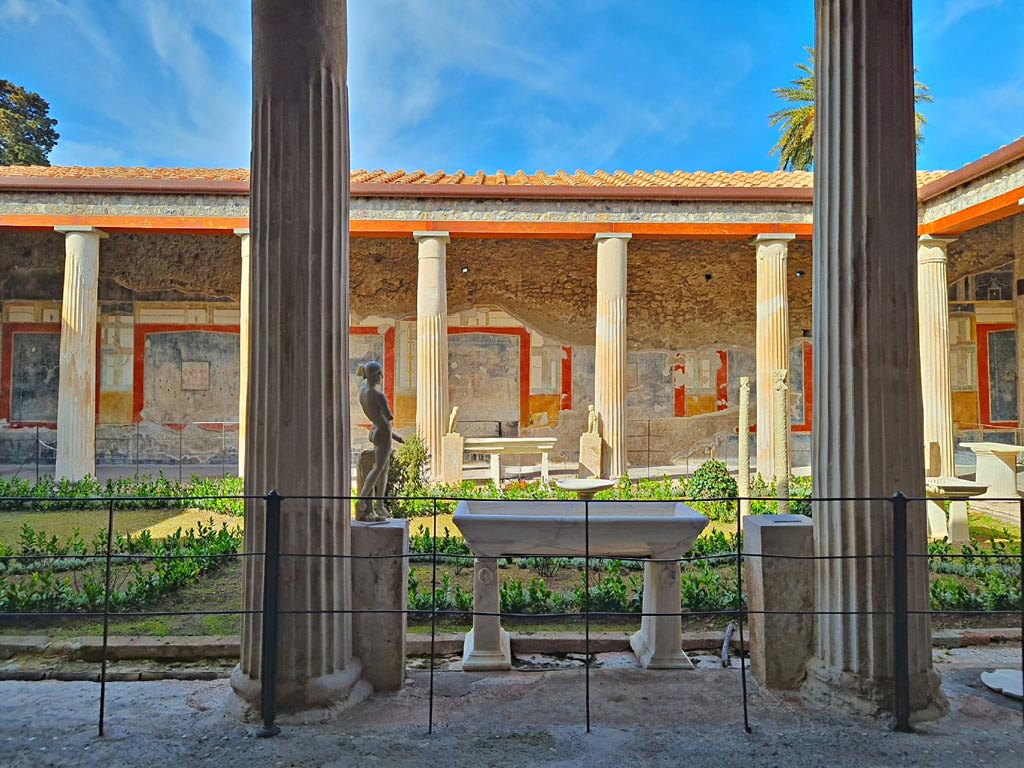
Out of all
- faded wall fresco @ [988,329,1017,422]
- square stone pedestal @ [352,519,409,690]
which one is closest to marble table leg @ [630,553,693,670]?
square stone pedestal @ [352,519,409,690]

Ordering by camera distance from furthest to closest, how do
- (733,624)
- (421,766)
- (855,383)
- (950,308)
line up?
(950,308)
(733,624)
(855,383)
(421,766)

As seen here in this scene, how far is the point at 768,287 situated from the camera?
1172cm

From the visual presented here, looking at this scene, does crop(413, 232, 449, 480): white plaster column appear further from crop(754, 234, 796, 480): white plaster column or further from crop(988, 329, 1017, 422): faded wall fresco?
crop(988, 329, 1017, 422): faded wall fresco

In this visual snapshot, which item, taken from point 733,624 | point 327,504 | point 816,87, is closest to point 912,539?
point 733,624

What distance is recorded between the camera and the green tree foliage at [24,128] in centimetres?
2109

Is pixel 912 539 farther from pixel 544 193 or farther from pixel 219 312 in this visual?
pixel 219 312

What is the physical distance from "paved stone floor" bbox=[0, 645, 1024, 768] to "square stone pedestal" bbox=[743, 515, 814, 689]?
0.42 feet

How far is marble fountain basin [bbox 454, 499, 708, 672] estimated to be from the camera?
4008mm

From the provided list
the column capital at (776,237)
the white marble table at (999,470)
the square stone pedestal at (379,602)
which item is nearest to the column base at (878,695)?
the square stone pedestal at (379,602)

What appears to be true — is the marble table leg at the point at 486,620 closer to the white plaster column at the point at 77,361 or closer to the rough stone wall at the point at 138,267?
the white plaster column at the point at 77,361

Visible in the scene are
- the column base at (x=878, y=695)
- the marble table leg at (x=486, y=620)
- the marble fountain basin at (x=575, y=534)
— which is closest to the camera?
the column base at (x=878, y=695)

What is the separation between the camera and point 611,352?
38.3 feet

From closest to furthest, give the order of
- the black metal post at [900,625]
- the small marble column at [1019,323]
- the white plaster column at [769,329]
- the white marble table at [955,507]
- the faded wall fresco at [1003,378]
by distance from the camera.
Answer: the black metal post at [900,625], the white marble table at [955,507], the white plaster column at [769,329], the small marble column at [1019,323], the faded wall fresco at [1003,378]

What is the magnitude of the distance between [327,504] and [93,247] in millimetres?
10475
